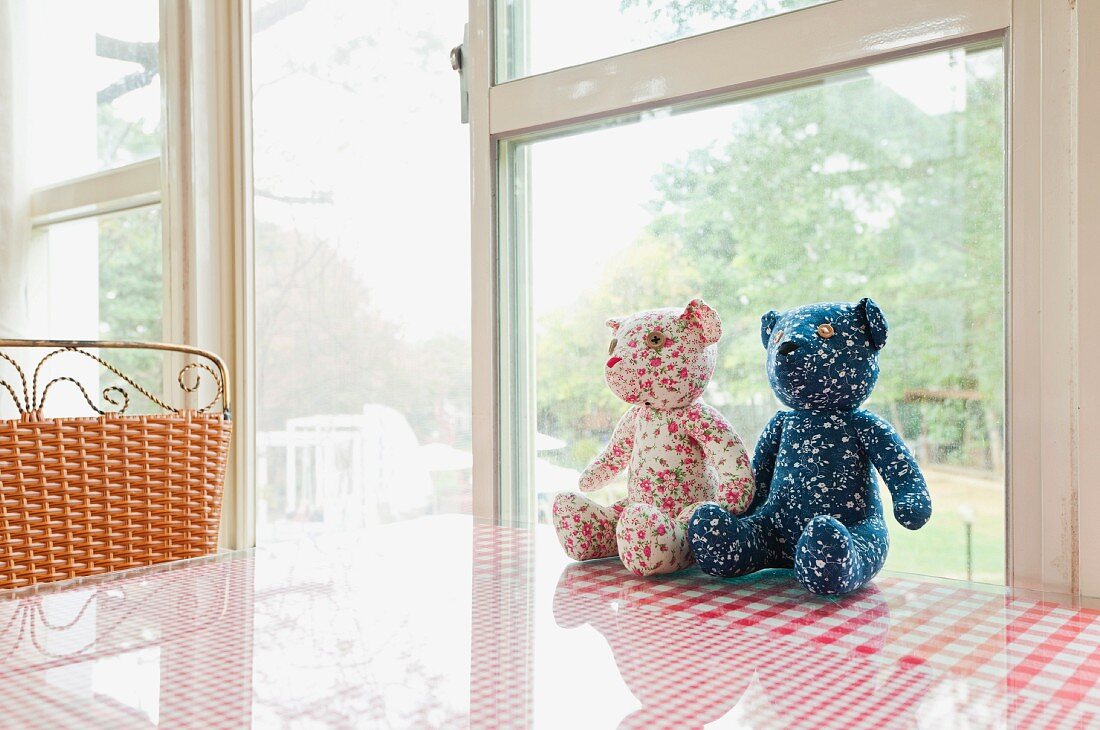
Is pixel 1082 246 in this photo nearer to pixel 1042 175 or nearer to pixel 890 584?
pixel 1042 175

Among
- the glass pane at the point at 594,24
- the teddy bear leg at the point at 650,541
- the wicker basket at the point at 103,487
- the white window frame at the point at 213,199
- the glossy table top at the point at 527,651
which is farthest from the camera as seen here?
the white window frame at the point at 213,199

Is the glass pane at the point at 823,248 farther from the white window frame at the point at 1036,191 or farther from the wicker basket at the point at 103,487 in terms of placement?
the wicker basket at the point at 103,487

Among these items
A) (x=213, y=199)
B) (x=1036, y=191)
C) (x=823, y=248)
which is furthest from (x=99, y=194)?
(x=1036, y=191)

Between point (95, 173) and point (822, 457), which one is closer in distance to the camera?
point (822, 457)

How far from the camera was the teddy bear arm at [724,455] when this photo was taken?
0.90 m

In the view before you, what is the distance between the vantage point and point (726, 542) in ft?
2.80

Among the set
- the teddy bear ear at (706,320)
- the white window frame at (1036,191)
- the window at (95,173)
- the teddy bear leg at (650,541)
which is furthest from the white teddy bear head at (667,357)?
the window at (95,173)

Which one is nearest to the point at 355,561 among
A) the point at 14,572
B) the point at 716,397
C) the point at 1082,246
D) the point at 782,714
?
the point at 14,572

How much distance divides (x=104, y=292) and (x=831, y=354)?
1.59 metres

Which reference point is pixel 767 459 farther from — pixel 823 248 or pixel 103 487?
pixel 103 487

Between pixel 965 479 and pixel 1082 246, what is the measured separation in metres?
0.26

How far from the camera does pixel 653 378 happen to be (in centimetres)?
95

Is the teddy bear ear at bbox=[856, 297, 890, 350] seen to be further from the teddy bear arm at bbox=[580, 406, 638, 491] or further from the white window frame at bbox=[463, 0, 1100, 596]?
the teddy bear arm at bbox=[580, 406, 638, 491]

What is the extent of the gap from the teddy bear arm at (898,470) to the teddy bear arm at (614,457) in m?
0.25
